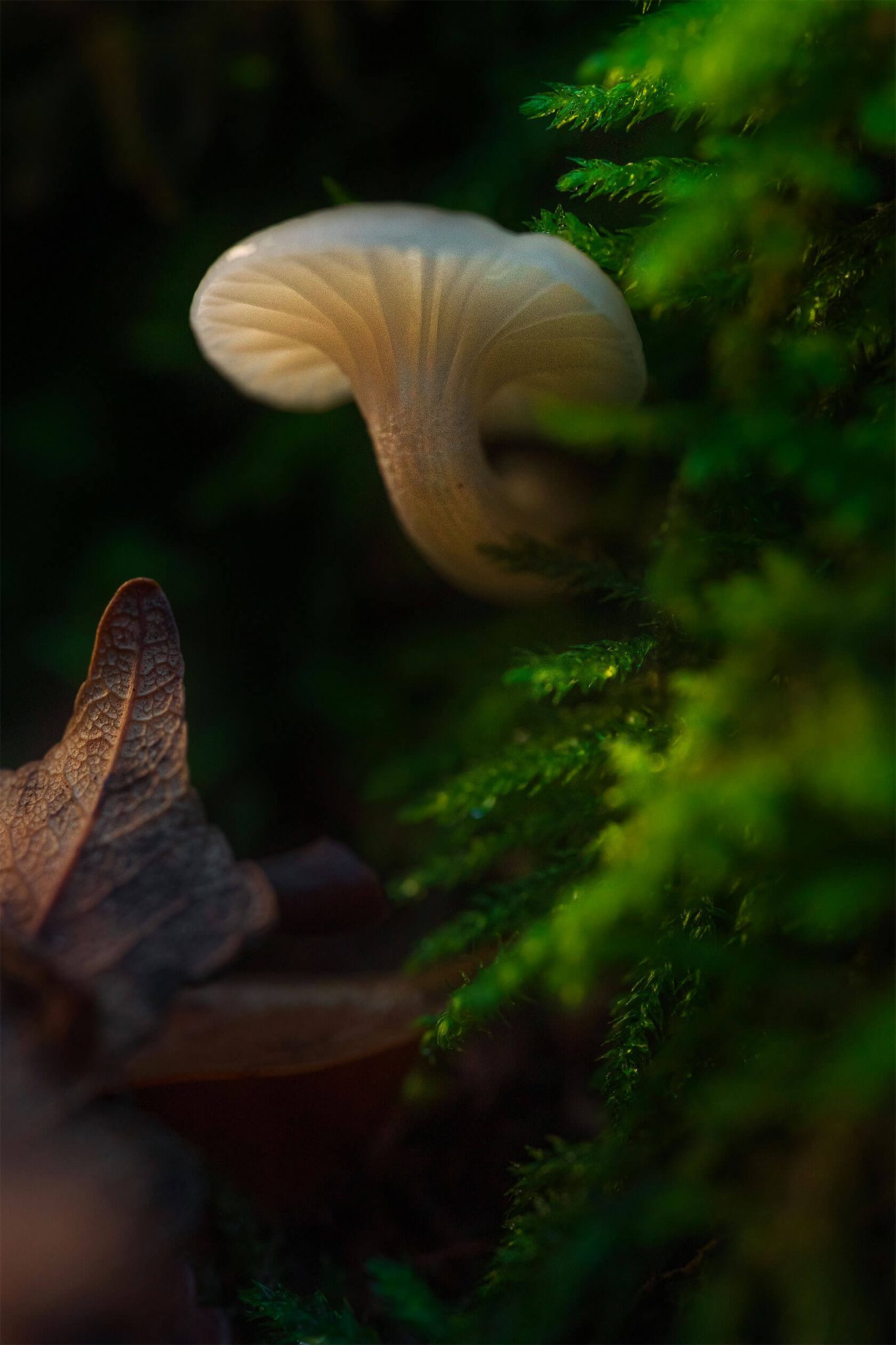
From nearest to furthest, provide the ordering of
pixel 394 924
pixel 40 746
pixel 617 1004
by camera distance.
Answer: pixel 617 1004, pixel 394 924, pixel 40 746

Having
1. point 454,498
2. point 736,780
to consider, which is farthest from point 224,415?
point 736,780

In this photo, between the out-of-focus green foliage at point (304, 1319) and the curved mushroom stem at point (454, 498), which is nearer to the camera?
the out-of-focus green foliage at point (304, 1319)

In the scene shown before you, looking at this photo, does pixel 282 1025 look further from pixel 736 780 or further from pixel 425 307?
pixel 425 307

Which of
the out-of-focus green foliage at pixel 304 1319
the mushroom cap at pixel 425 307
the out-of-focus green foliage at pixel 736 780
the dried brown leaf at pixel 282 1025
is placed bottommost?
the out-of-focus green foliage at pixel 304 1319

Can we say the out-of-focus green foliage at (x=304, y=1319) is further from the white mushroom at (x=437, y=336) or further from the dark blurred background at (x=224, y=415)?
the white mushroom at (x=437, y=336)

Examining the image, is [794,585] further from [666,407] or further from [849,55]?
[849,55]

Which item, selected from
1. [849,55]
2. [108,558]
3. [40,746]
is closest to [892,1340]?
[849,55]

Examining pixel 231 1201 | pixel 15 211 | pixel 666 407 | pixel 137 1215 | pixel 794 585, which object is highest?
pixel 15 211

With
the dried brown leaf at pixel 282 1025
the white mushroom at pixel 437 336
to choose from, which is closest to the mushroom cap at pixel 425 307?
the white mushroom at pixel 437 336
